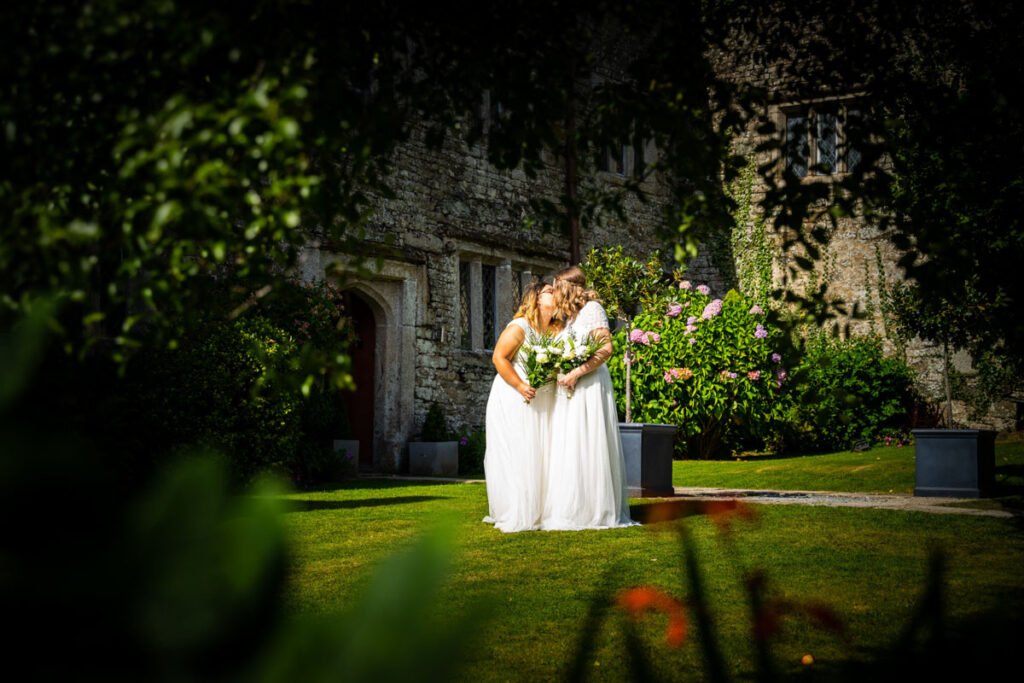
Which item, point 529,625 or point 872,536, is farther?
point 872,536

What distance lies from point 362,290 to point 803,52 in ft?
39.1

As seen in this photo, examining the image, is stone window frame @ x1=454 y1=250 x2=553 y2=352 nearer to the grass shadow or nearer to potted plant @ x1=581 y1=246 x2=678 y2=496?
potted plant @ x1=581 y1=246 x2=678 y2=496

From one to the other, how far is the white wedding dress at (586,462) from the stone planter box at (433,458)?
6.08 metres

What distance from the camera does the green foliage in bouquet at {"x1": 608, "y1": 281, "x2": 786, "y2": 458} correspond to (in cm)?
1541

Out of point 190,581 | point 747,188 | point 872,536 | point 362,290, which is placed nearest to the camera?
point 190,581

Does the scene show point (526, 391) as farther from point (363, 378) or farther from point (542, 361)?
point (363, 378)

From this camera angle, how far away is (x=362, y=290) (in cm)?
1479

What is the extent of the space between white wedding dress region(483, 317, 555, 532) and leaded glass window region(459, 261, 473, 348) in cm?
751

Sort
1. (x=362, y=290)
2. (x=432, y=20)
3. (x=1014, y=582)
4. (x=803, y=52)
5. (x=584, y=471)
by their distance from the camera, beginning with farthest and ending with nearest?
1. (x=362, y=290)
2. (x=584, y=471)
3. (x=1014, y=582)
4. (x=803, y=52)
5. (x=432, y=20)

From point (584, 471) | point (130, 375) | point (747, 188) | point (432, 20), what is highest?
point (747, 188)

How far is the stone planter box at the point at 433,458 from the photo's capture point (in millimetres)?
14438

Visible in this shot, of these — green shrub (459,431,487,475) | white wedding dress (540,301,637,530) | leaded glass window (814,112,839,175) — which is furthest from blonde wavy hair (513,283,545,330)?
green shrub (459,431,487,475)

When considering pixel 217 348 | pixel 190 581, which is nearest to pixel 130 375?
pixel 217 348

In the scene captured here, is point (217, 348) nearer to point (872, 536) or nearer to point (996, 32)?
point (872, 536)
